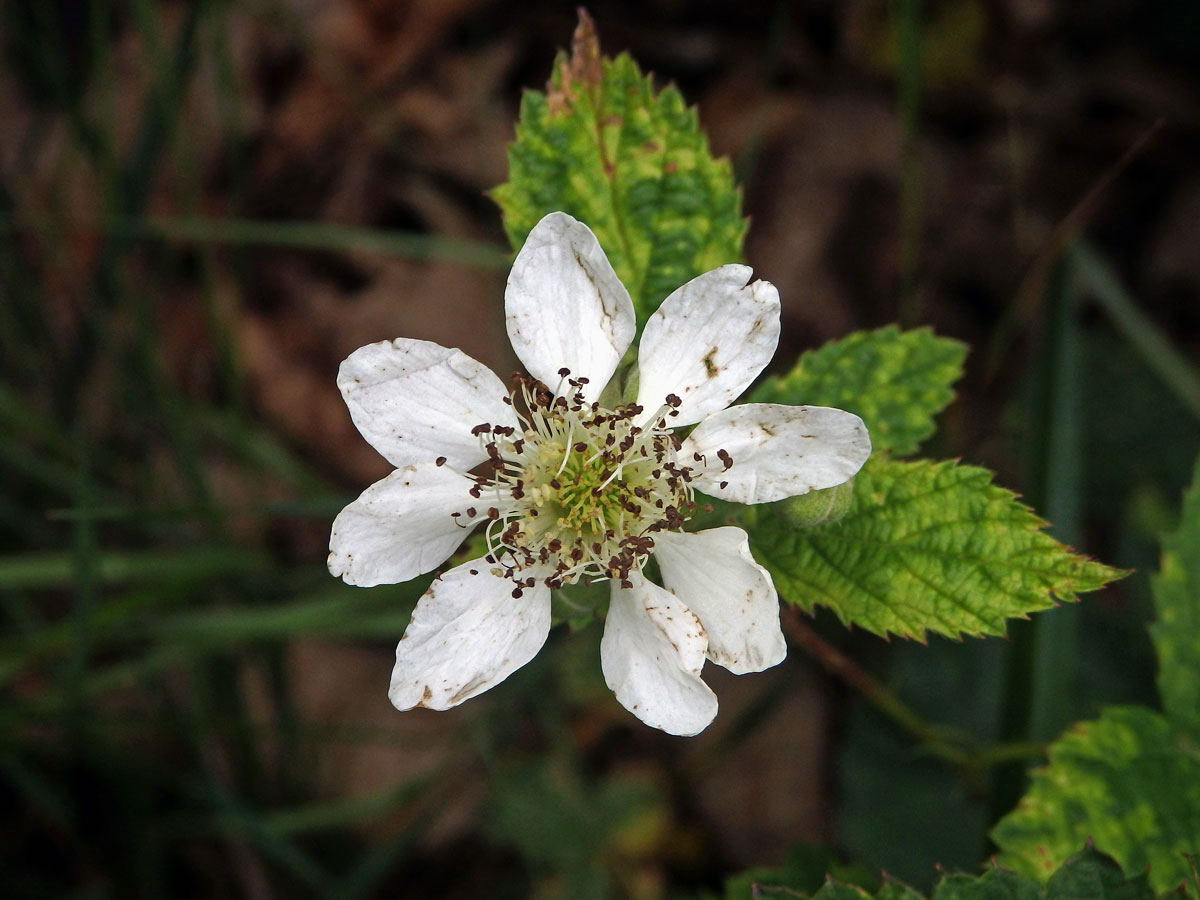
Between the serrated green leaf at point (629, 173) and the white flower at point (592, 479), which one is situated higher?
the serrated green leaf at point (629, 173)

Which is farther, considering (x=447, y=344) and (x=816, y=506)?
(x=447, y=344)

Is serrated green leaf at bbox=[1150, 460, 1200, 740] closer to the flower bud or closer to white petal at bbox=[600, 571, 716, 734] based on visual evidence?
the flower bud

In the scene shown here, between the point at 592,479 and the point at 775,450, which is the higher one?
the point at 775,450

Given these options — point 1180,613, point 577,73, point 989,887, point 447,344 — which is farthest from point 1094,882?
point 447,344

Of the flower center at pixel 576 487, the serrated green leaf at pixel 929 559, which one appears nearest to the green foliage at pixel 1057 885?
the serrated green leaf at pixel 929 559

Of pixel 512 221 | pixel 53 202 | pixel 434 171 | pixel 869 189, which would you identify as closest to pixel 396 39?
pixel 434 171

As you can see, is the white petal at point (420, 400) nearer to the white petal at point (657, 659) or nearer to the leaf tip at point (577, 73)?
the white petal at point (657, 659)

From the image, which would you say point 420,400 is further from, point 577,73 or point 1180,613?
point 1180,613

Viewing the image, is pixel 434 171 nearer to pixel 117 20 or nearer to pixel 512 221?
pixel 117 20
